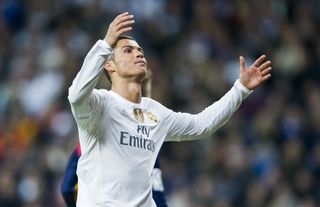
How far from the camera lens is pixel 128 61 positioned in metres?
6.92

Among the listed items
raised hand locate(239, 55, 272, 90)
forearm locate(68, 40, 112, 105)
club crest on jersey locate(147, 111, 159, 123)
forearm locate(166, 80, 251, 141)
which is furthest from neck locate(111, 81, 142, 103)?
raised hand locate(239, 55, 272, 90)

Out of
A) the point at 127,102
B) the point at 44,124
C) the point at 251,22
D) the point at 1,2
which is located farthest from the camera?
the point at 1,2

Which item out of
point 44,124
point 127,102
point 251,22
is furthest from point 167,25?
point 127,102

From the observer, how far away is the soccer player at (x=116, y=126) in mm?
6383

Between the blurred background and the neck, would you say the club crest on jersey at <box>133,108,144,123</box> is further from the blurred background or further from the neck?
the blurred background

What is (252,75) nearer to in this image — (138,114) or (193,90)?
(138,114)

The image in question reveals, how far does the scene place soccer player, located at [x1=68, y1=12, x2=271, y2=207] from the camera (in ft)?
20.9

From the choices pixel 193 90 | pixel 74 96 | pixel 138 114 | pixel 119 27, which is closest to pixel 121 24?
pixel 119 27

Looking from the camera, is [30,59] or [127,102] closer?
[127,102]

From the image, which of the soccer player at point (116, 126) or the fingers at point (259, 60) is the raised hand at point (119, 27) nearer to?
the soccer player at point (116, 126)

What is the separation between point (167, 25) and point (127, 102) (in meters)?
8.82

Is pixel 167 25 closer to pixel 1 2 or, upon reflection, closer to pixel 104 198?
pixel 1 2

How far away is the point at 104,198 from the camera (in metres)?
6.61

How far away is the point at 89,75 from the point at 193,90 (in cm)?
761
